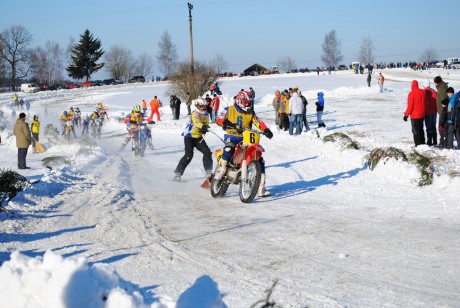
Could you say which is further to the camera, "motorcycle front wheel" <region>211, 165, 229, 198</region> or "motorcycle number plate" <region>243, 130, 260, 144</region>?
"motorcycle front wheel" <region>211, 165, 229, 198</region>

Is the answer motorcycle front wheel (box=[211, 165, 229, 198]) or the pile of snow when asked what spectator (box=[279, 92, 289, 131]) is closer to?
motorcycle front wheel (box=[211, 165, 229, 198])

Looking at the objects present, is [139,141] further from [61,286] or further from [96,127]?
[61,286]

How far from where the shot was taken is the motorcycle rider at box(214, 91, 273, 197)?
10.0 m

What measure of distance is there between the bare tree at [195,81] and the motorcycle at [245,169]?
31.1m

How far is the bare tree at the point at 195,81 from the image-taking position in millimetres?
41281

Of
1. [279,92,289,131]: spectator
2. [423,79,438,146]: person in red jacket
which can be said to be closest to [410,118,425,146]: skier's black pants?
[423,79,438,146]: person in red jacket

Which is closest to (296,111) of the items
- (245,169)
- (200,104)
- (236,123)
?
(200,104)

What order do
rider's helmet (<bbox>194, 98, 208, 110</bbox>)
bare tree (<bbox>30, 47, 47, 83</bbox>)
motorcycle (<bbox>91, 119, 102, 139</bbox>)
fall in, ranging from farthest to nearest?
bare tree (<bbox>30, 47, 47, 83</bbox>), motorcycle (<bbox>91, 119, 102, 139</bbox>), rider's helmet (<bbox>194, 98, 208, 110</bbox>)

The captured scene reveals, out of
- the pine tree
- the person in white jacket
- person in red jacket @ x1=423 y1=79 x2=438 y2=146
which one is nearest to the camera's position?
person in red jacket @ x1=423 y1=79 x2=438 y2=146

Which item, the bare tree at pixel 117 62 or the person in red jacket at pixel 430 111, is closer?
the person in red jacket at pixel 430 111

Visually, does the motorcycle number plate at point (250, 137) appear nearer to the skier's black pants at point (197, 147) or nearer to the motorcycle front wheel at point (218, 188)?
the motorcycle front wheel at point (218, 188)

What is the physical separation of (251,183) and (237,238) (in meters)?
2.79

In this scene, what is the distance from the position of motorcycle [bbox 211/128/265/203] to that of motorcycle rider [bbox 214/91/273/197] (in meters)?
0.10

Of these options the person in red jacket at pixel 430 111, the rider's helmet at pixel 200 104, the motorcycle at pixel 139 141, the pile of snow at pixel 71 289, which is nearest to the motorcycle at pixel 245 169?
the rider's helmet at pixel 200 104
